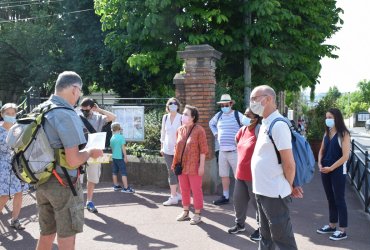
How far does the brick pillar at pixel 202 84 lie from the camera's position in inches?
320

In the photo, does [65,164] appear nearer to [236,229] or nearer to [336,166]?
[236,229]

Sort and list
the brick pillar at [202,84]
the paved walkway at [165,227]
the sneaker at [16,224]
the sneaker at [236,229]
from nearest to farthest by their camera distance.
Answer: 1. the paved walkway at [165,227]
2. the sneaker at [236,229]
3. the sneaker at [16,224]
4. the brick pillar at [202,84]

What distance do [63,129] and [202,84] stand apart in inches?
199

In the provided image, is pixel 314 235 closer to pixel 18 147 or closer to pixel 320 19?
pixel 18 147

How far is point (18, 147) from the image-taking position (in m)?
3.43

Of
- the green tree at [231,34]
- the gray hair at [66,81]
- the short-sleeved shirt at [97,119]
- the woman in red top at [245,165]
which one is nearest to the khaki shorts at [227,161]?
the woman in red top at [245,165]

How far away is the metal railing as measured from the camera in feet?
23.3

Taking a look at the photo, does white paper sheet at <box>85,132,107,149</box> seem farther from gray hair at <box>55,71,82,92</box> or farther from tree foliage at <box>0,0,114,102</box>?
tree foliage at <box>0,0,114,102</box>

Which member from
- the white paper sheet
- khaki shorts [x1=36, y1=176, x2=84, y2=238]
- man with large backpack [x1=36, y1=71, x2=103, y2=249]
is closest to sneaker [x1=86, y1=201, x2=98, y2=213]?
man with large backpack [x1=36, y1=71, x2=103, y2=249]

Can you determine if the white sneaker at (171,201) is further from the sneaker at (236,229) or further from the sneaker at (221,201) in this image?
the sneaker at (236,229)

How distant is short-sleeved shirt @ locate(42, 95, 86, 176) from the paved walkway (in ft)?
7.84

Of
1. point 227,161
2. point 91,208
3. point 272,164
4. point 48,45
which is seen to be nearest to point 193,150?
point 227,161

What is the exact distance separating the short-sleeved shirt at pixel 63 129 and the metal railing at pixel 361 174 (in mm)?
5516

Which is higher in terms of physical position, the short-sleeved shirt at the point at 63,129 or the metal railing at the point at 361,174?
the short-sleeved shirt at the point at 63,129
